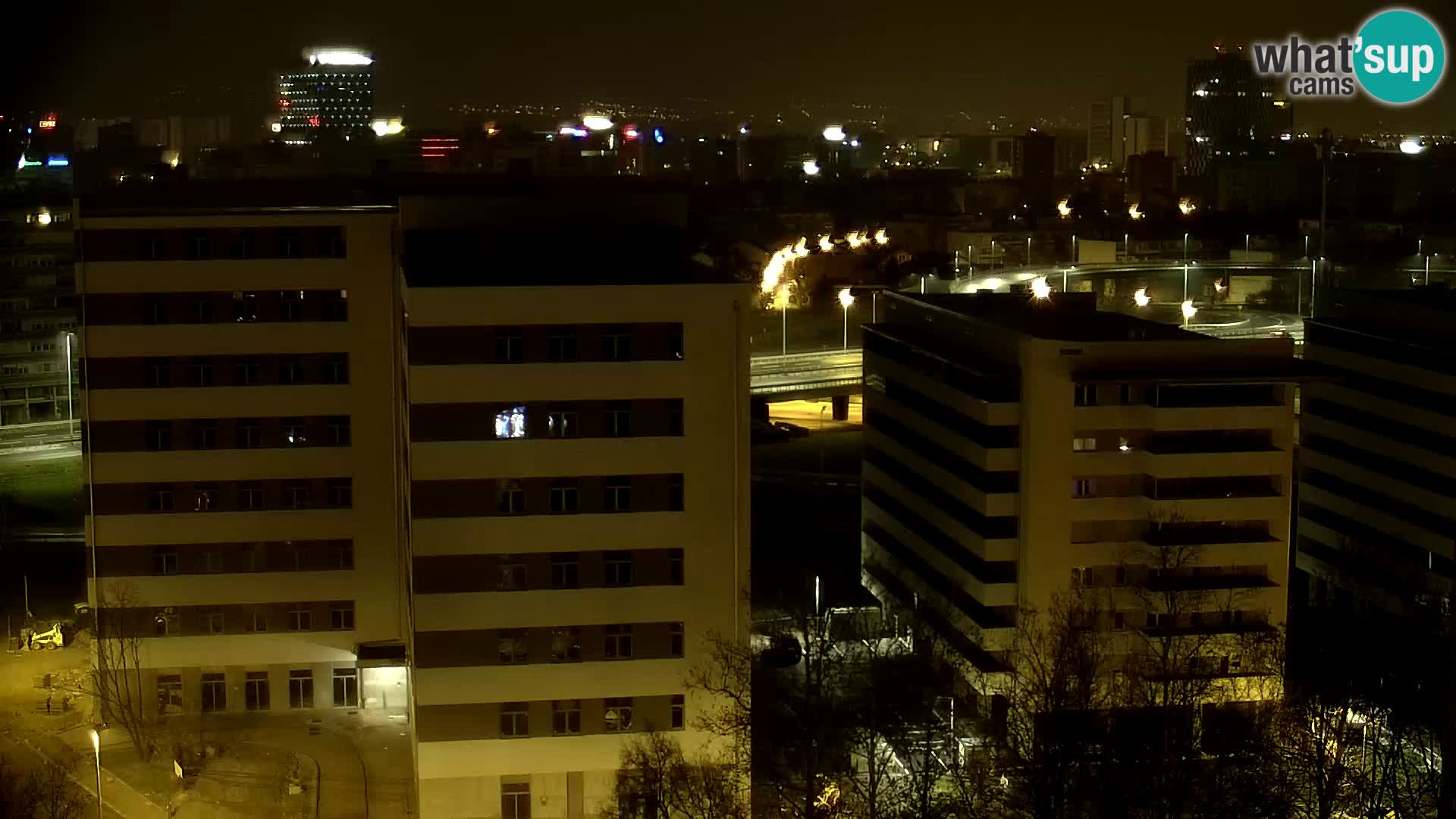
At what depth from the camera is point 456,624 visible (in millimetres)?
7145

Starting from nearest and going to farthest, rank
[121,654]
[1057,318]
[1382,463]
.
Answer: [121,654] → [1057,318] → [1382,463]

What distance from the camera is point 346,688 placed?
8766 millimetres

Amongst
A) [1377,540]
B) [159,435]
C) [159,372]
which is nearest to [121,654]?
[159,435]

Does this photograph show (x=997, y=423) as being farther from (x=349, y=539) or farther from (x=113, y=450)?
(x=113, y=450)

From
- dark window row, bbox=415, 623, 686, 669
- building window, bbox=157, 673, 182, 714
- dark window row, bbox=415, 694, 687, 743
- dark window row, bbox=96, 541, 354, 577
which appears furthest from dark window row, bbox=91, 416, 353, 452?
dark window row, bbox=415, 694, 687, 743

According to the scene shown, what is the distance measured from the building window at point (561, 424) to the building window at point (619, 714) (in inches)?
43.7

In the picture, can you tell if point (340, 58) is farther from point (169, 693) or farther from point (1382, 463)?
point (1382, 463)

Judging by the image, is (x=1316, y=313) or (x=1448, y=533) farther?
(x=1316, y=313)

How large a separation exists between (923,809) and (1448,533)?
5.06 meters

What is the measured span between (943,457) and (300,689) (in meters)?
3.43

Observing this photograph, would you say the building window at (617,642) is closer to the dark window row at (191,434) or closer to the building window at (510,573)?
the building window at (510,573)

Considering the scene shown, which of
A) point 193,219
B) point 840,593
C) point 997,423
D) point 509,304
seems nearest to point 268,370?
point 193,219

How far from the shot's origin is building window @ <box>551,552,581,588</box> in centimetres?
719

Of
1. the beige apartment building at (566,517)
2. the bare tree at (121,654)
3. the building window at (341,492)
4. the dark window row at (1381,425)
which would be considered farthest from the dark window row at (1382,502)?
the bare tree at (121,654)
